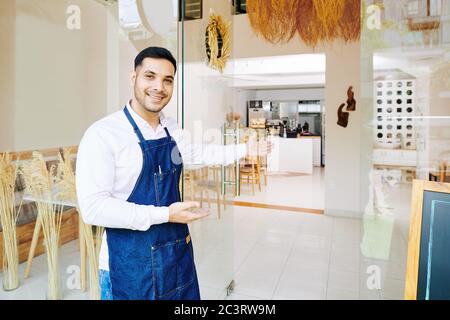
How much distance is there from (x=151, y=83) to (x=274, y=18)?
14.1 ft

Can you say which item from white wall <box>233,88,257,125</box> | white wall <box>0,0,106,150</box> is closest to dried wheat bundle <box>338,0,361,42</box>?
white wall <box>0,0,106,150</box>

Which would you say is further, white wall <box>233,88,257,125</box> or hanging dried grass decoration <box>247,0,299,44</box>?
white wall <box>233,88,257,125</box>

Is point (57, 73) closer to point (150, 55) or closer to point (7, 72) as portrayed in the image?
point (7, 72)

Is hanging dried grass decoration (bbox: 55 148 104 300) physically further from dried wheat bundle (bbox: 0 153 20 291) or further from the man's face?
the man's face

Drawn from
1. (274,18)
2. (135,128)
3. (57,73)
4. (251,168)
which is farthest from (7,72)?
(251,168)

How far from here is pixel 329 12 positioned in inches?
183

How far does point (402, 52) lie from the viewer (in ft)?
12.1

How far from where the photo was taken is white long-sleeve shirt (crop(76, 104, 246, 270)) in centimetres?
117

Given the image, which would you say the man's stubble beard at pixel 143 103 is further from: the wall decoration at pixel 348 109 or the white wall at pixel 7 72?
the wall decoration at pixel 348 109

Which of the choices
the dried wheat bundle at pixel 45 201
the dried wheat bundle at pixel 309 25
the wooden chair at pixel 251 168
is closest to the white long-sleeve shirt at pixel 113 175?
the dried wheat bundle at pixel 45 201

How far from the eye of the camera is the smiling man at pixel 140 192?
3.86ft

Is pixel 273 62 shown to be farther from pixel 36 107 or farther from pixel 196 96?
pixel 36 107
